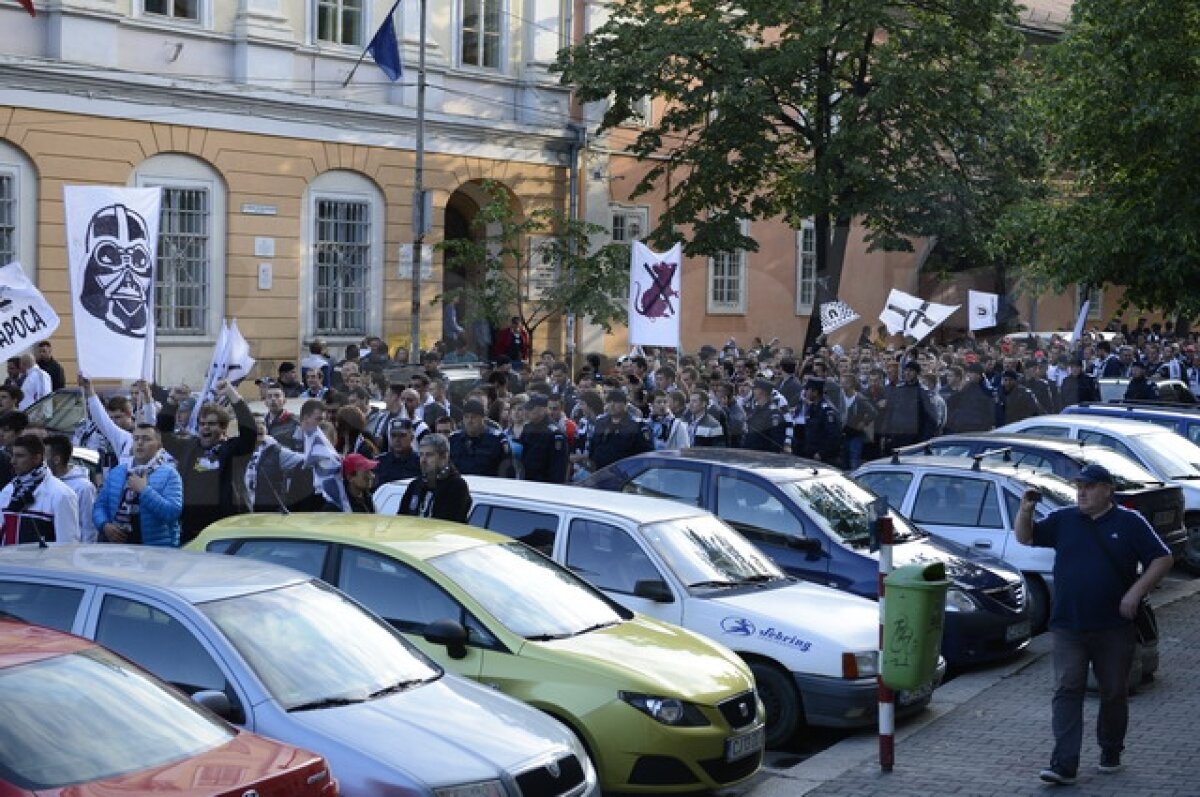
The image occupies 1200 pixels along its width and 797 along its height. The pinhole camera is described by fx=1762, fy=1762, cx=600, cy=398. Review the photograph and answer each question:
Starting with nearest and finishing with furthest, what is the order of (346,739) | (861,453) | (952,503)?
1. (346,739)
2. (952,503)
3. (861,453)

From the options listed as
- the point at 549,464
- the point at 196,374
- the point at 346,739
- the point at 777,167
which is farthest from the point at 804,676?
the point at 777,167

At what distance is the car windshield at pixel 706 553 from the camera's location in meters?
10.9

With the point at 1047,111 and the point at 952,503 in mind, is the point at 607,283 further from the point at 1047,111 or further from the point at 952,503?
the point at 952,503

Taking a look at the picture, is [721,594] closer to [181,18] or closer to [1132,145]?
[1132,145]

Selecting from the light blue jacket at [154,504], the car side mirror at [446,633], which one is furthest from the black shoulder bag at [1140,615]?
the light blue jacket at [154,504]

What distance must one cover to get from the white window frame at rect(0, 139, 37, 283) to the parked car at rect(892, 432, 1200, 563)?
15.4 m

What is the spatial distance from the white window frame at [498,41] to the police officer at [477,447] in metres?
19.7

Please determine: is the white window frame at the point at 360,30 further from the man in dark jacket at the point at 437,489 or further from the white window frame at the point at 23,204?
the man in dark jacket at the point at 437,489

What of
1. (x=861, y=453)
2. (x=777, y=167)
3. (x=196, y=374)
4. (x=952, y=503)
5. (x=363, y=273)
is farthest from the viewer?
(x=777, y=167)

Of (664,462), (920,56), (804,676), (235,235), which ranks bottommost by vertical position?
Result: (804,676)

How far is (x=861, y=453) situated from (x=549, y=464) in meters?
6.12

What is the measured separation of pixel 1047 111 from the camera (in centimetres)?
2298

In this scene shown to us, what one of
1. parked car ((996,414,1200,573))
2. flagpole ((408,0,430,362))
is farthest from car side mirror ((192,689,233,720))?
flagpole ((408,0,430,362))

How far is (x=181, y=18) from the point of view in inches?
1128
